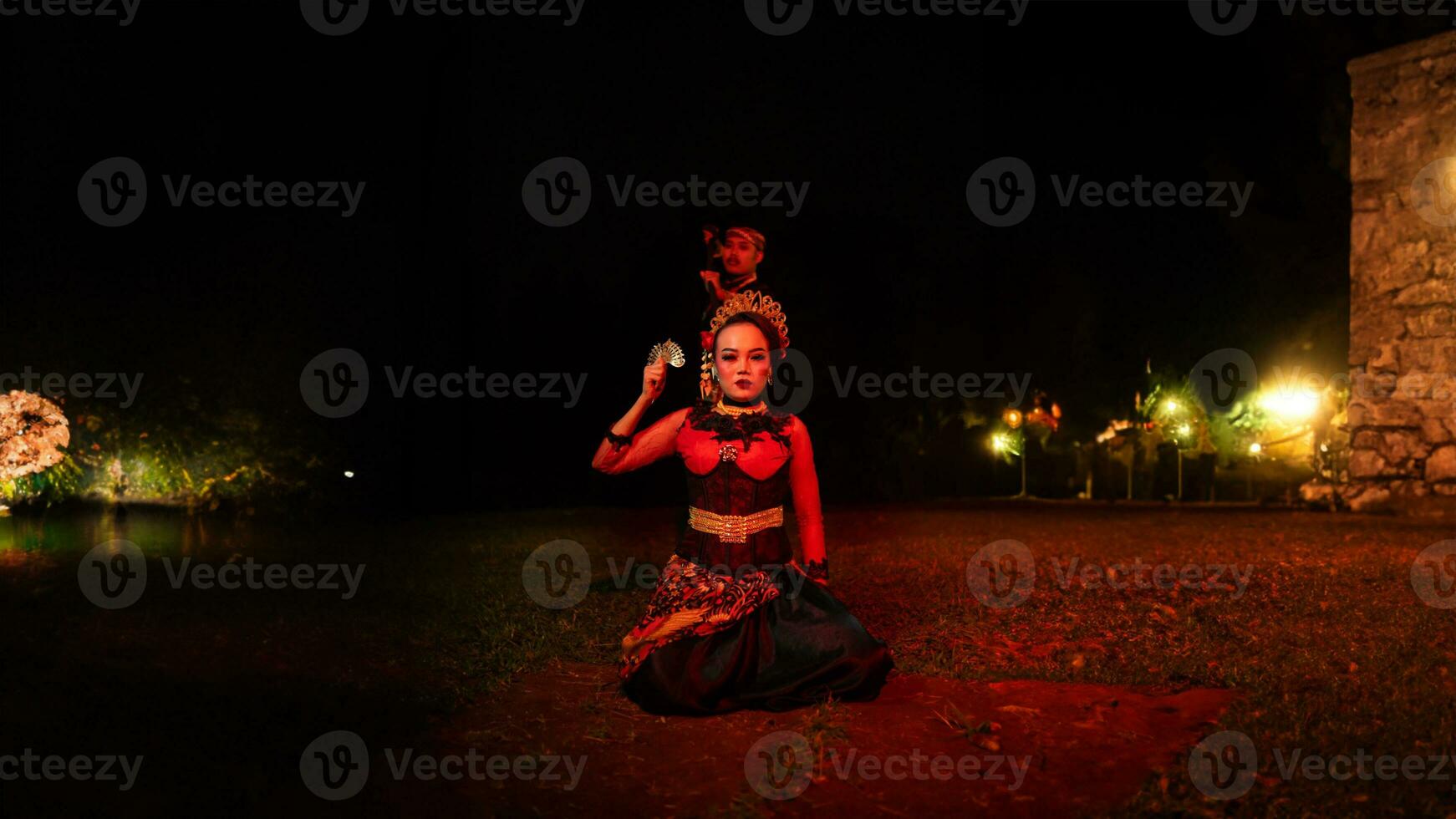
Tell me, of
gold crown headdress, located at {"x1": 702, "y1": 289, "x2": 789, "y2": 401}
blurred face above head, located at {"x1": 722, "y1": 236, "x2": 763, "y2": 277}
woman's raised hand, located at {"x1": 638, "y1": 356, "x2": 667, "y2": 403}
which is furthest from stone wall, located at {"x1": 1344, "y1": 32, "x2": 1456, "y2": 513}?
woman's raised hand, located at {"x1": 638, "y1": 356, "x2": 667, "y2": 403}

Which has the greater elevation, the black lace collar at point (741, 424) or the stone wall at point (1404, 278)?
the stone wall at point (1404, 278)

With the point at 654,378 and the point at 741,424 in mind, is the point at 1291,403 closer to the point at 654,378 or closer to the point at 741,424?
the point at 741,424

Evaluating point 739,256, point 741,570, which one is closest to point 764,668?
point 741,570

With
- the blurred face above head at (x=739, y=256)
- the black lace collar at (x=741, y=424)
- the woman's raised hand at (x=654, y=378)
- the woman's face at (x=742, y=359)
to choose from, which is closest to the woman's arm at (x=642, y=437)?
the woman's raised hand at (x=654, y=378)

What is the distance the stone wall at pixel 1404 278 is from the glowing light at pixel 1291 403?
6743 mm

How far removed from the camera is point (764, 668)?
16.9 ft

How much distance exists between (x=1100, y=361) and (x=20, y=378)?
23.9 metres

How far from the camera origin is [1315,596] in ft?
25.7

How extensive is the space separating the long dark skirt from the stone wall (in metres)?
11.5

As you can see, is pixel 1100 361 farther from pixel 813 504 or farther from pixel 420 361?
pixel 813 504

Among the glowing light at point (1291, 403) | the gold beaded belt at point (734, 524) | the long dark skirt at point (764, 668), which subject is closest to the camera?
the long dark skirt at point (764, 668)

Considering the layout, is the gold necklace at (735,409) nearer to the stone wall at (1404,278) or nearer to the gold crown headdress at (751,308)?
the gold crown headdress at (751,308)

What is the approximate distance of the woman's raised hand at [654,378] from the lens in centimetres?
557

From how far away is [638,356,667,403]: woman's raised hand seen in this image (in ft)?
18.3
